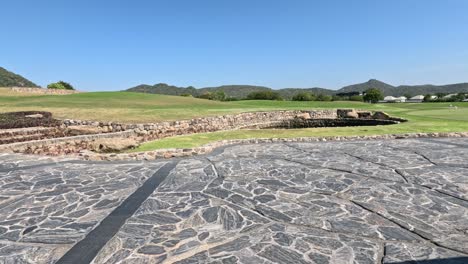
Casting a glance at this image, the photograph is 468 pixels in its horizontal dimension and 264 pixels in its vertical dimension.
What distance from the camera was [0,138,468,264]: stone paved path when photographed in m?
3.95

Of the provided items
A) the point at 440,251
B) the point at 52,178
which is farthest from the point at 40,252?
the point at 440,251

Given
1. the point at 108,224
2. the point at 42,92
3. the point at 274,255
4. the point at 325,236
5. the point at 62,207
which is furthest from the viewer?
the point at 42,92

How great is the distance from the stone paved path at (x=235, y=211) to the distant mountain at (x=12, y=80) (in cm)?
9811

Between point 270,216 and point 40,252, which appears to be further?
point 270,216

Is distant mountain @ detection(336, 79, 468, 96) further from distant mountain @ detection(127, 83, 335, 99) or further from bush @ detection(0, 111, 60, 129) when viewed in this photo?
bush @ detection(0, 111, 60, 129)

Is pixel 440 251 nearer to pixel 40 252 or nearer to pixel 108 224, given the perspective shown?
pixel 108 224

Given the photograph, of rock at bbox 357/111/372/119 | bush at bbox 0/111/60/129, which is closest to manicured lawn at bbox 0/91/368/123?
bush at bbox 0/111/60/129

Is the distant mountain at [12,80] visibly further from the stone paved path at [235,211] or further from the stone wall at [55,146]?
the stone paved path at [235,211]

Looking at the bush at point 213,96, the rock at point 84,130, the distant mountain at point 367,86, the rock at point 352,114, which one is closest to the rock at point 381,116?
the rock at point 352,114

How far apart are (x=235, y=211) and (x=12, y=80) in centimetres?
10892

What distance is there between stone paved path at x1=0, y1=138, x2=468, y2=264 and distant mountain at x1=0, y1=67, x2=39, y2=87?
3863 inches

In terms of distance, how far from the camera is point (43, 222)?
4883mm

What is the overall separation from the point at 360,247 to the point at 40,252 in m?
4.17

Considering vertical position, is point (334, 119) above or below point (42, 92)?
below
